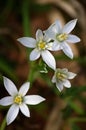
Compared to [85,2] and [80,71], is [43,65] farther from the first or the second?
[85,2]

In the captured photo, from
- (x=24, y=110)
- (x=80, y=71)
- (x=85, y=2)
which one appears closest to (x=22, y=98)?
(x=24, y=110)

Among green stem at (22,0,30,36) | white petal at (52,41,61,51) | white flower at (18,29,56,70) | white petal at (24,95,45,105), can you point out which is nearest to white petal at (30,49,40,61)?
white flower at (18,29,56,70)

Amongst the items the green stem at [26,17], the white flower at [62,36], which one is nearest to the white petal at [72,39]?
the white flower at [62,36]

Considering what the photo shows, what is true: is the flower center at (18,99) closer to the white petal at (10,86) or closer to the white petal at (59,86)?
the white petal at (10,86)

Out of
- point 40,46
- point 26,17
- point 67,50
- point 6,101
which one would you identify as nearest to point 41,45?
point 40,46

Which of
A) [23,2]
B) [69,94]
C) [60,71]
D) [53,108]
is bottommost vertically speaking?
[53,108]

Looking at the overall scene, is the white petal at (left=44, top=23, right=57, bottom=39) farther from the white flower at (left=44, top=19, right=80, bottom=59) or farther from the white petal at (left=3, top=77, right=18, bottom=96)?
the white petal at (left=3, top=77, right=18, bottom=96)
